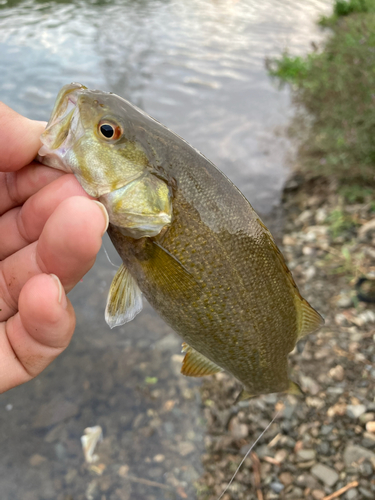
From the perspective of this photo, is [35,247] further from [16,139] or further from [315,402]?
[315,402]

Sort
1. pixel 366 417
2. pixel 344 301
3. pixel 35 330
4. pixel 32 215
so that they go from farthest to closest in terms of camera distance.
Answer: pixel 344 301, pixel 366 417, pixel 32 215, pixel 35 330

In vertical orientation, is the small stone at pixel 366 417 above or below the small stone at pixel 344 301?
below

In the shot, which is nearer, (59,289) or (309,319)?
(59,289)

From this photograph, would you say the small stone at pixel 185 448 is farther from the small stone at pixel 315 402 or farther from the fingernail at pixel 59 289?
the fingernail at pixel 59 289

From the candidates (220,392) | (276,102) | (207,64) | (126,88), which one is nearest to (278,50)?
(207,64)

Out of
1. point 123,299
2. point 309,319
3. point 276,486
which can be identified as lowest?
point 276,486

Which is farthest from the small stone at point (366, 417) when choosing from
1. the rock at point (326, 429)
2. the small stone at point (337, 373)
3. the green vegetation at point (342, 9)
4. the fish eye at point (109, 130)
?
the green vegetation at point (342, 9)

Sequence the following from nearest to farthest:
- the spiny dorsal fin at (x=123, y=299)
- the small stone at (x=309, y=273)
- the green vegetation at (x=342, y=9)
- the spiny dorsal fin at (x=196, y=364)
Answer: the spiny dorsal fin at (x=123, y=299), the spiny dorsal fin at (x=196, y=364), the small stone at (x=309, y=273), the green vegetation at (x=342, y=9)

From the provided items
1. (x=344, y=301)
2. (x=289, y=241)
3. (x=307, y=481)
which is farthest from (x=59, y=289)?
(x=289, y=241)
